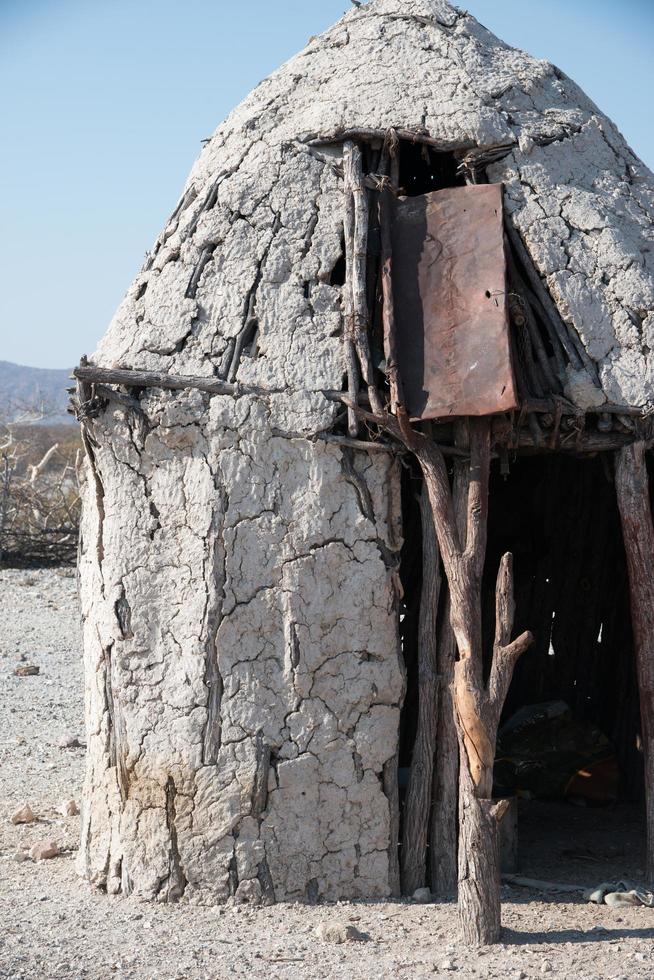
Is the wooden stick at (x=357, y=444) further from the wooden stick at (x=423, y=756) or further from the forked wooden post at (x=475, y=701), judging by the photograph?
the wooden stick at (x=423, y=756)

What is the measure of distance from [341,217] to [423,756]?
2412mm

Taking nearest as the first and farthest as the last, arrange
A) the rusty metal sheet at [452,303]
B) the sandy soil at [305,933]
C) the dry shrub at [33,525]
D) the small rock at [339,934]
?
the sandy soil at [305,933] < the small rock at [339,934] < the rusty metal sheet at [452,303] < the dry shrub at [33,525]

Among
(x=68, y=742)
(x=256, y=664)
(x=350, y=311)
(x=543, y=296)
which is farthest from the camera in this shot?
(x=68, y=742)

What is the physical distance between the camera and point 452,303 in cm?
496

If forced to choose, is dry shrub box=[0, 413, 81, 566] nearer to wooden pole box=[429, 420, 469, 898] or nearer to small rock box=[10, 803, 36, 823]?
small rock box=[10, 803, 36, 823]

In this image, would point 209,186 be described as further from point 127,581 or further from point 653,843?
point 653,843

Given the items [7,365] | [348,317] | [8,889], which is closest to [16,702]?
[8,889]

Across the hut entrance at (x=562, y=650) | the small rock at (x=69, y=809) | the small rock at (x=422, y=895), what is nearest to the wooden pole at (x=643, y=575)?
the small rock at (x=422, y=895)

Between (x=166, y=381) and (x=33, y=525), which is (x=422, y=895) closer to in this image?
(x=166, y=381)

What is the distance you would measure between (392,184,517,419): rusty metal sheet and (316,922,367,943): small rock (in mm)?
2073

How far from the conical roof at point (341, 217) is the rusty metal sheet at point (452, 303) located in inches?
9.9

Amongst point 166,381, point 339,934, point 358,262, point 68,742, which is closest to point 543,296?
point 358,262

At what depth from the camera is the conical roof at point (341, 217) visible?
500 centimetres

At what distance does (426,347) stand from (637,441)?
1009 millimetres
